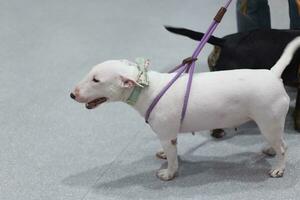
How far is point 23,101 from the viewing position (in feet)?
7.48

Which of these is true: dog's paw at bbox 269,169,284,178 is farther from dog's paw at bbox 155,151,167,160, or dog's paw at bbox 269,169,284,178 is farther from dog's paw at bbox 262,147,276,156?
dog's paw at bbox 155,151,167,160

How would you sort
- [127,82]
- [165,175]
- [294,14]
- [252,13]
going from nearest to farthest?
[127,82]
[165,175]
[294,14]
[252,13]

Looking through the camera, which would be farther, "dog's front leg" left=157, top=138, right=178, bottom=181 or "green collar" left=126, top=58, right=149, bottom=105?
"dog's front leg" left=157, top=138, right=178, bottom=181

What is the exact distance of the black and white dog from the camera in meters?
1.83

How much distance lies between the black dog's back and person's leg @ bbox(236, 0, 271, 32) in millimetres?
485

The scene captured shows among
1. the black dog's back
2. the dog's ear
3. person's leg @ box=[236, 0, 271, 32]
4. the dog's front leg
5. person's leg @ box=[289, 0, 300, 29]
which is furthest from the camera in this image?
person's leg @ box=[236, 0, 271, 32]

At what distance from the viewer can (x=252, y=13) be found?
2.36m

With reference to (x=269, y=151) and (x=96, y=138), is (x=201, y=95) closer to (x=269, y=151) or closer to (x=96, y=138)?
(x=269, y=151)

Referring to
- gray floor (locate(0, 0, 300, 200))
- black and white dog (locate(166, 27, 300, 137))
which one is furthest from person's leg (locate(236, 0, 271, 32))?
black and white dog (locate(166, 27, 300, 137))

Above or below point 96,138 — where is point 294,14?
above

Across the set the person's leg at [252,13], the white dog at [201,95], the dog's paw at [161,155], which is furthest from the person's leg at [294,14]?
the dog's paw at [161,155]

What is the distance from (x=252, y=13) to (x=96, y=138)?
3.32 feet

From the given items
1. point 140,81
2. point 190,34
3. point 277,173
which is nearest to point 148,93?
point 140,81

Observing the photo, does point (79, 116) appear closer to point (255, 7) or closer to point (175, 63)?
point (175, 63)
